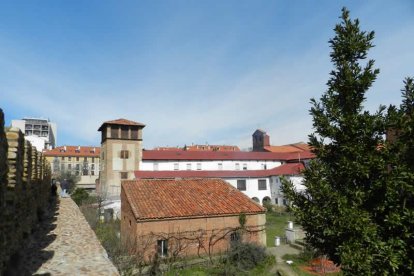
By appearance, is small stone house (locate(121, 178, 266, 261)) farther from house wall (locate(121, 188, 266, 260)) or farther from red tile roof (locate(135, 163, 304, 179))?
red tile roof (locate(135, 163, 304, 179))

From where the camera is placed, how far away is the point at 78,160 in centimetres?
8625

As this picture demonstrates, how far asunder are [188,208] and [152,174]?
26037 millimetres

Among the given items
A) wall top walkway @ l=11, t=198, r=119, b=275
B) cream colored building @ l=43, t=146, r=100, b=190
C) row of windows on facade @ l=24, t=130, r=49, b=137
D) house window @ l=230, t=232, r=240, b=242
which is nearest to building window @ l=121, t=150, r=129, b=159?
house window @ l=230, t=232, r=240, b=242

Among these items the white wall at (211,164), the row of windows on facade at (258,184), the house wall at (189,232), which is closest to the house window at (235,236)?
the house wall at (189,232)

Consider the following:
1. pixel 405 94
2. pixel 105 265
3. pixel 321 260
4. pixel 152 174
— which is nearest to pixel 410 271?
pixel 405 94

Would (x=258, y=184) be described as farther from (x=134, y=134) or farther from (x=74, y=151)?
(x=74, y=151)

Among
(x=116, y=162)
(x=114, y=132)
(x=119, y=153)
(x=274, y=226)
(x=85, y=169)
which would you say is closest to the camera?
(x=274, y=226)

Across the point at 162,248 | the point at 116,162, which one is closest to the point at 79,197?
the point at 116,162

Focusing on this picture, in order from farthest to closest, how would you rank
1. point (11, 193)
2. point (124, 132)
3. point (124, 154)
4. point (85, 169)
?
point (85, 169) < point (124, 132) < point (124, 154) < point (11, 193)

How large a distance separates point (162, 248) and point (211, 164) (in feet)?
113

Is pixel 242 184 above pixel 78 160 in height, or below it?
below

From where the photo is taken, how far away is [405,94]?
808 centimetres

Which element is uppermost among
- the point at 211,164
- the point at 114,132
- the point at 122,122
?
the point at 122,122

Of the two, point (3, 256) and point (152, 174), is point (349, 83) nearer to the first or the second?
point (3, 256)
